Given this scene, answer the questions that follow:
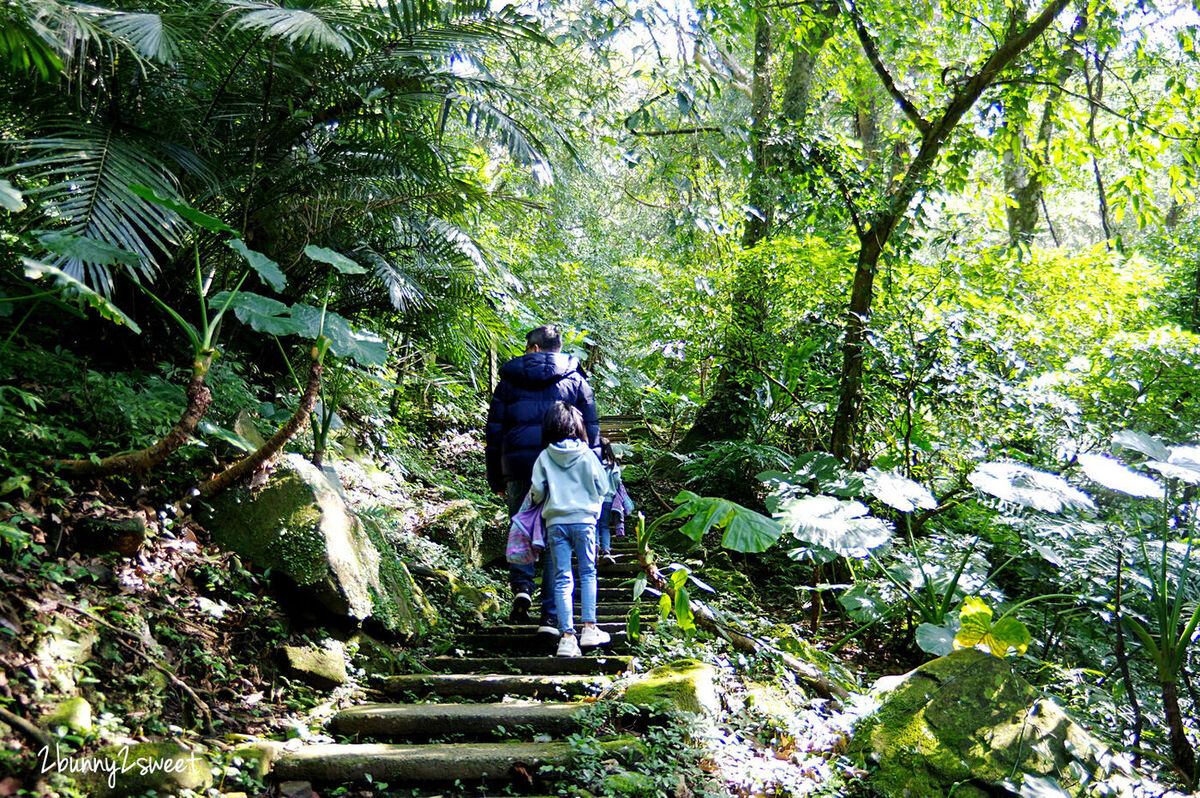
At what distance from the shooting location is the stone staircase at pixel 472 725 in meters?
2.81

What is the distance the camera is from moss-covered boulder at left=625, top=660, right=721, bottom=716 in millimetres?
3334

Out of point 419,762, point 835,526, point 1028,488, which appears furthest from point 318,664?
point 1028,488

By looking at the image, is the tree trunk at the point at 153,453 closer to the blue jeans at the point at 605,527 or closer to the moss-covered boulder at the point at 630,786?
the moss-covered boulder at the point at 630,786

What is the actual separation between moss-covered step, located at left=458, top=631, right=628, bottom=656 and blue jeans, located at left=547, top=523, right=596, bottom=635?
0.31 meters

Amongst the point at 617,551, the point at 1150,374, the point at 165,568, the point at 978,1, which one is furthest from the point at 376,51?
the point at 1150,374

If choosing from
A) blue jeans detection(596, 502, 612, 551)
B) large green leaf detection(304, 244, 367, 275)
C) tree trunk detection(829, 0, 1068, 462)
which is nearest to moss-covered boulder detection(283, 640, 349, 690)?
blue jeans detection(596, 502, 612, 551)

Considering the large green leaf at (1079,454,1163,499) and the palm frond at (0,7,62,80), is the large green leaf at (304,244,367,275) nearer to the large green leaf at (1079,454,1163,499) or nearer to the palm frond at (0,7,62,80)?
the palm frond at (0,7,62,80)

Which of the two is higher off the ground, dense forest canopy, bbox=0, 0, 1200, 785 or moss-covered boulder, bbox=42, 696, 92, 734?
dense forest canopy, bbox=0, 0, 1200, 785

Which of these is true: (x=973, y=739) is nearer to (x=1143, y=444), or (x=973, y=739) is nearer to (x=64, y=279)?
(x=1143, y=444)

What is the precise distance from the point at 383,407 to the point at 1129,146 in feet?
21.0

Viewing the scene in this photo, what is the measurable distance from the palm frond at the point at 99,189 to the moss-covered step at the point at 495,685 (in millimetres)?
2335

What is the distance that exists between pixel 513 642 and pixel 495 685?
0.86 meters

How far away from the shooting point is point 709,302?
26.4 feet

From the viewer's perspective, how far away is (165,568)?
333 cm
